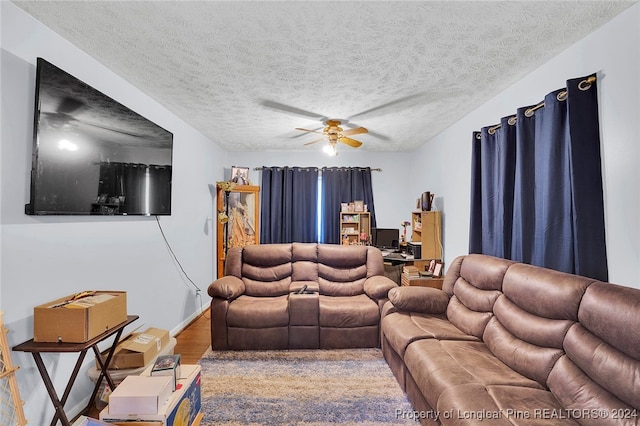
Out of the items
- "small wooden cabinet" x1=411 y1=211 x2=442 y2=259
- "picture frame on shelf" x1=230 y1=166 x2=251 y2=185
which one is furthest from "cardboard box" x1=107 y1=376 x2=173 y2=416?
"picture frame on shelf" x1=230 y1=166 x2=251 y2=185

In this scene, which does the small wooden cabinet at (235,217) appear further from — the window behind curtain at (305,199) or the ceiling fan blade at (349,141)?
the ceiling fan blade at (349,141)

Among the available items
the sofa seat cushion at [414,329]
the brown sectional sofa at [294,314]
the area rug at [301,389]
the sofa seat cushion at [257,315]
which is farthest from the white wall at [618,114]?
the sofa seat cushion at [257,315]

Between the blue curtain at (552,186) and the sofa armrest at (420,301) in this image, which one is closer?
the blue curtain at (552,186)

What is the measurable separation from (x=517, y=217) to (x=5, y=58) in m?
3.53

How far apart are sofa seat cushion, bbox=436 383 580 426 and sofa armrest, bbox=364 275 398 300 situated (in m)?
1.47

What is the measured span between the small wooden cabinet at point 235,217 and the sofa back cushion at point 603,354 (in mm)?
4013

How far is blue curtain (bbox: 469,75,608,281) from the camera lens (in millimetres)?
1694

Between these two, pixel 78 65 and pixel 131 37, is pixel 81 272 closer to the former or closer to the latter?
pixel 78 65

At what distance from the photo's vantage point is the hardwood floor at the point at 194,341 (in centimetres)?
273

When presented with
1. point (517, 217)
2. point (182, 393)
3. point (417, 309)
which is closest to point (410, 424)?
point (417, 309)

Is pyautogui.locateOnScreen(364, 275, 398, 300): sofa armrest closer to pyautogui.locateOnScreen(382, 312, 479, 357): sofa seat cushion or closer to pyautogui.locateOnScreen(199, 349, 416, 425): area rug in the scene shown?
pyautogui.locateOnScreen(382, 312, 479, 357): sofa seat cushion

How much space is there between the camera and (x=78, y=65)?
192 centimetres

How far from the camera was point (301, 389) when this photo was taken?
2.18 m

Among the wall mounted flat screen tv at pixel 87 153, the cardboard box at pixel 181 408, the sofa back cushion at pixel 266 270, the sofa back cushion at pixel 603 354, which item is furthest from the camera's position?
the sofa back cushion at pixel 266 270
